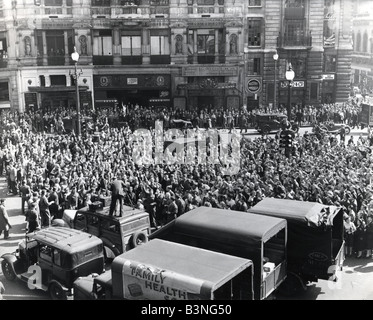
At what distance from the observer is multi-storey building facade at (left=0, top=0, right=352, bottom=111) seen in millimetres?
45750

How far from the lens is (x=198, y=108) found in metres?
48.7

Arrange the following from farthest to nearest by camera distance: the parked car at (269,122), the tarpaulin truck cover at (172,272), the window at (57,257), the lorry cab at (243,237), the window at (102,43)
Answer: the window at (102,43), the parked car at (269,122), the window at (57,257), the lorry cab at (243,237), the tarpaulin truck cover at (172,272)

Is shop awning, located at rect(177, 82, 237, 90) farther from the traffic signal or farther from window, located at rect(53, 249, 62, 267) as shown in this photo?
window, located at rect(53, 249, 62, 267)

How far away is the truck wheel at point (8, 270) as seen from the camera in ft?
52.8

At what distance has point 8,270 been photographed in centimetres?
1622

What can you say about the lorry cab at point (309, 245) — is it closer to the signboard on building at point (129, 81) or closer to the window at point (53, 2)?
the signboard on building at point (129, 81)

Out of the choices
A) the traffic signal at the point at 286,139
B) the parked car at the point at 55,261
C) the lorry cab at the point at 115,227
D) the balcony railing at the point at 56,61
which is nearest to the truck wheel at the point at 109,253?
the lorry cab at the point at 115,227

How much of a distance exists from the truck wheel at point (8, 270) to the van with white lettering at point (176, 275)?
4.97 metres

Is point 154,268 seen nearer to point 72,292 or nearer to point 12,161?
point 72,292

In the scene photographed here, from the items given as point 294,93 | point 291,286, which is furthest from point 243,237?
point 294,93

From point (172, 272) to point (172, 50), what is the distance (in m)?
39.4

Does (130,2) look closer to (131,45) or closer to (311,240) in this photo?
(131,45)
